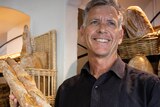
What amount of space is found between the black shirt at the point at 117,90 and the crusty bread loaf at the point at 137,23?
52 cm

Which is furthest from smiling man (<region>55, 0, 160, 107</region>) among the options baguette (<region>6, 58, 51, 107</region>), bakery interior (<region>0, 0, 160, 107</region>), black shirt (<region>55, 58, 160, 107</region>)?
bakery interior (<region>0, 0, 160, 107</region>)

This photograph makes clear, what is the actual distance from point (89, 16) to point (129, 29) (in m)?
0.56

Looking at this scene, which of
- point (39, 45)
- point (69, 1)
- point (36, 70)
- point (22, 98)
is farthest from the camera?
point (39, 45)

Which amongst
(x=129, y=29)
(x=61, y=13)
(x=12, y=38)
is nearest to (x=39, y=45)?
(x=61, y=13)

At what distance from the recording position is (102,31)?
2.83ft

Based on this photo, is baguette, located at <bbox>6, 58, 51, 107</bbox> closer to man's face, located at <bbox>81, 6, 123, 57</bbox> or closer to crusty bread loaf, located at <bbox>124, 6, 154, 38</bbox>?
man's face, located at <bbox>81, 6, 123, 57</bbox>

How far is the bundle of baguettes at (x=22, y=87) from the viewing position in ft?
2.52

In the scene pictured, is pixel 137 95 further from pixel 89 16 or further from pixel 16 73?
pixel 16 73

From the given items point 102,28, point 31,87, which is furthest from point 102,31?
point 31,87

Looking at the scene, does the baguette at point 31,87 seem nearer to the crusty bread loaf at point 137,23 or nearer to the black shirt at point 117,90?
the black shirt at point 117,90

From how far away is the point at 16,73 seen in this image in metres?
0.89

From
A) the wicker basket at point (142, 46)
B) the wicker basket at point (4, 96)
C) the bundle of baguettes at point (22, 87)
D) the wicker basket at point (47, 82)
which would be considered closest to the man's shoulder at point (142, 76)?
the bundle of baguettes at point (22, 87)

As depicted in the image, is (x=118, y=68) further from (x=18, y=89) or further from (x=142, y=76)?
(x=18, y=89)

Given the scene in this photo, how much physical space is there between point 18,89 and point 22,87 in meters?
0.02
